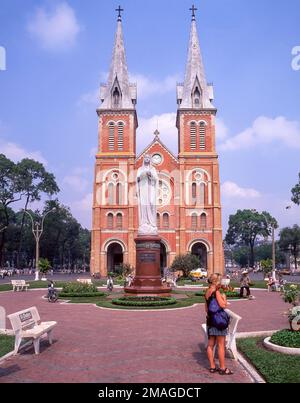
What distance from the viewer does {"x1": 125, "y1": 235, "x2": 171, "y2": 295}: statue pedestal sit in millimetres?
18955

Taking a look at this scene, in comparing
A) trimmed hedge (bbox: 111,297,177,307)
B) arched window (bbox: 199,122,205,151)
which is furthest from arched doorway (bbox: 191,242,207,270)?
trimmed hedge (bbox: 111,297,177,307)

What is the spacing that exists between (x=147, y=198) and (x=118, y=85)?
125 feet

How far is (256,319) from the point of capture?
13.7 metres

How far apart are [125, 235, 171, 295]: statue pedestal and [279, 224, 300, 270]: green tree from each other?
67.0 metres

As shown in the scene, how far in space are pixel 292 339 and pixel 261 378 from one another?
2078mm

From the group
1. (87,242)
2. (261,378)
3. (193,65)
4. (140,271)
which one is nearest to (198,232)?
(193,65)

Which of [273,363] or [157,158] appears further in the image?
[157,158]

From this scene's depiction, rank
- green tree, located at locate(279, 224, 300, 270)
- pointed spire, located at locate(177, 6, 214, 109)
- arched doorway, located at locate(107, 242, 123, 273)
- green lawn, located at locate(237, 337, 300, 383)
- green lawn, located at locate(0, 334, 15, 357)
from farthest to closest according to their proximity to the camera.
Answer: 1. green tree, located at locate(279, 224, 300, 270)
2. pointed spire, located at locate(177, 6, 214, 109)
3. arched doorway, located at locate(107, 242, 123, 273)
4. green lawn, located at locate(0, 334, 15, 357)
5. green lawn, located at locate(237, 337, 300, 383)

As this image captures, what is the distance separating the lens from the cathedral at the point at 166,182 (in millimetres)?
50875

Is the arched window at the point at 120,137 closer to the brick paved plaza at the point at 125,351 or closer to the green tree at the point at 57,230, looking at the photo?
the green tree at the point at 57,230

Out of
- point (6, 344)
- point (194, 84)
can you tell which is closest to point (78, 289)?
point (6, 344)

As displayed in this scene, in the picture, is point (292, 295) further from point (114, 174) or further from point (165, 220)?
point (114, 174)

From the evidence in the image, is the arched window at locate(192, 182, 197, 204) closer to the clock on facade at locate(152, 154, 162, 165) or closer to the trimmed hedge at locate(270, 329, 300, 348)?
the clock on facade at locate(152, 154, 162, 165)

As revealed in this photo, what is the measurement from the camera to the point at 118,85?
182ft
